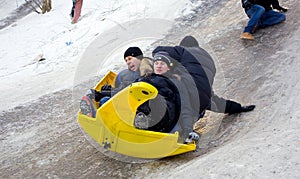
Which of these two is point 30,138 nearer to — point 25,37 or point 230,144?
point 230,144

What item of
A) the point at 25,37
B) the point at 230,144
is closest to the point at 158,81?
the point at 230,144

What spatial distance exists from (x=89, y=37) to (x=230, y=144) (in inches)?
295

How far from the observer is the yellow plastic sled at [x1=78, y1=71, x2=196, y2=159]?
11.6 ft

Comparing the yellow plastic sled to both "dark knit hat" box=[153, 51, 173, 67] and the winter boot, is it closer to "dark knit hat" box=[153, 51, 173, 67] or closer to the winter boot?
"dark knit hat" box=[153, 51, 173, 67]

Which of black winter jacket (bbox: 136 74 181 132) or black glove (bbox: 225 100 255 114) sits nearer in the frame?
black winter jacket (bbox: 136 74 181 132)

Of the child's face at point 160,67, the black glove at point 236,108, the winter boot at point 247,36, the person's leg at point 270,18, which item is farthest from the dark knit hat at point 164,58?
the person's leg at point 270,18

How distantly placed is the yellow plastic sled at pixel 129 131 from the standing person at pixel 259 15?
13.5ft

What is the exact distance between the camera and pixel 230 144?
362 cm

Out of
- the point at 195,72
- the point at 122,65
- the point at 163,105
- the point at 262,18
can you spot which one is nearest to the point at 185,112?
the point at 163,105

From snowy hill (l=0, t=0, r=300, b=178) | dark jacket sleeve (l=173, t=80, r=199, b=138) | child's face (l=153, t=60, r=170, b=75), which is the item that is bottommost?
snowy hill (l=0, t=0, r=300, b=178)

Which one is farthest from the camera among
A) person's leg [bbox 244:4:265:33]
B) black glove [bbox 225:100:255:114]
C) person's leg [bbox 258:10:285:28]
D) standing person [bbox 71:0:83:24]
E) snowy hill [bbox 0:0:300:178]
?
standing person [bbox 71:0:83:24]

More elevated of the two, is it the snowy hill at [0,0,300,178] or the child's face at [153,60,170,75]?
the child's face at [153,60,170,75]

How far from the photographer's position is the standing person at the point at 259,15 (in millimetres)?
7078

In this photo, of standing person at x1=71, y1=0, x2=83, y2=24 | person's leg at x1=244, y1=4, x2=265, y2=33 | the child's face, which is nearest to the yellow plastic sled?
the child's face
